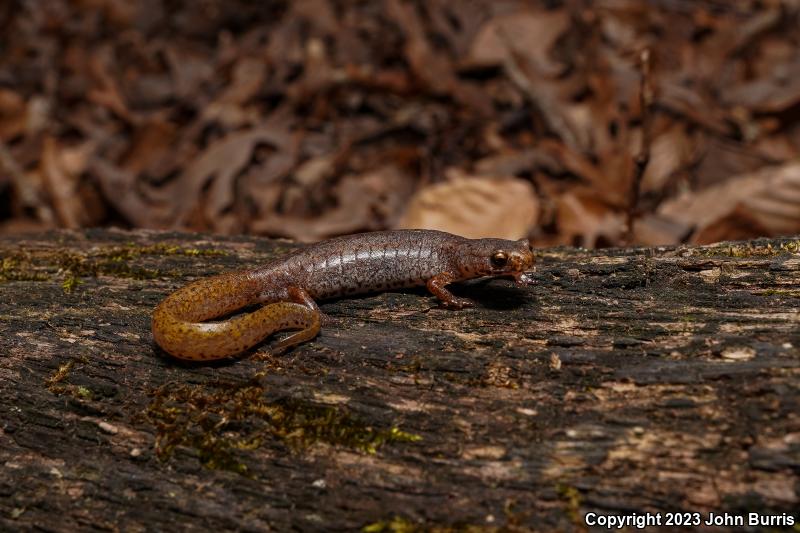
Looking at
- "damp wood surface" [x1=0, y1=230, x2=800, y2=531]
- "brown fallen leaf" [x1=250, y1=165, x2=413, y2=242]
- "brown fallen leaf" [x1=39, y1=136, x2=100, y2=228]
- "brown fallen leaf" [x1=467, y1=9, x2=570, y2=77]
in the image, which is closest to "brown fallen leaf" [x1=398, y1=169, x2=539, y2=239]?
"brown fallen leaf" [x1=250, y1=165, x2=413, y2=242]

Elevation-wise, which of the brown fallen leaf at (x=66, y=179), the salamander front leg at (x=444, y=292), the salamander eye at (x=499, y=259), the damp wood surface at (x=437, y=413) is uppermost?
the brown fallen leaf at (x=66, y=179)

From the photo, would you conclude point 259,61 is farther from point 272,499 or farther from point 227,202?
point 272,499

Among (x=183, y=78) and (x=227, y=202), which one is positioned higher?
(x=183, y=78)

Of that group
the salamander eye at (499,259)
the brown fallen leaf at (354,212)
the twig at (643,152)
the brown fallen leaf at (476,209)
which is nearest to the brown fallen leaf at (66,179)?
the brown fallen leaf at (354,212)

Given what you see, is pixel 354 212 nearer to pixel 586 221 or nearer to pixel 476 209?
pixel 476 209

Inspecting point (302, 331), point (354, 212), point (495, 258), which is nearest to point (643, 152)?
point (495, 258)

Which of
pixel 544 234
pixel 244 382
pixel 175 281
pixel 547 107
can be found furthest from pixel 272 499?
pixel 547 107

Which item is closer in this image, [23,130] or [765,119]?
[765,119]

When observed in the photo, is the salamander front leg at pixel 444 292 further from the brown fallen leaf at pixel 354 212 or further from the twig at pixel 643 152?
the brown fallen leaf at pixel 354 212
